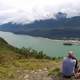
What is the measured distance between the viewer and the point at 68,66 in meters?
11.9

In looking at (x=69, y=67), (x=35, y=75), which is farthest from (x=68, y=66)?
(x=35, y=75)

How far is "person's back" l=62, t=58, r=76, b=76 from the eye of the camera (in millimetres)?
11852

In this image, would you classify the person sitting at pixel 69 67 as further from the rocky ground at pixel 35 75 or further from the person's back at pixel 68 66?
the rocky ground at pixel 35 75

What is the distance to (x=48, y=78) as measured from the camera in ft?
41.5

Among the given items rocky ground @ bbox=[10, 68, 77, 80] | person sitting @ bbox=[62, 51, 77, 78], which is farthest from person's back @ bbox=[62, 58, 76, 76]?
rocky ground @ bbox=[10, 68, 77, 80]

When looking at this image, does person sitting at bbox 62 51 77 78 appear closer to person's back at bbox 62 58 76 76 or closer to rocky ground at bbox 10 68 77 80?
person's back at bbox 62 58 76 76

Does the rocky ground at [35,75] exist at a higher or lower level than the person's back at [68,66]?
lower

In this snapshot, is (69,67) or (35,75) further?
(35,75)

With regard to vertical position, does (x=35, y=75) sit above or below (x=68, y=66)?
below

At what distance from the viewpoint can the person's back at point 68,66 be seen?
11852mm

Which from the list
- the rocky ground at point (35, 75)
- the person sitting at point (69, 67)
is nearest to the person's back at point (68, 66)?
the person sitting at point (69, 67)

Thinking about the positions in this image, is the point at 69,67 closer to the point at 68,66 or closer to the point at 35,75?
the point at 68,66

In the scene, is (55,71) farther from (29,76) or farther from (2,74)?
(2,74)

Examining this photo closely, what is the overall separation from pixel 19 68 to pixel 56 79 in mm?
3631
